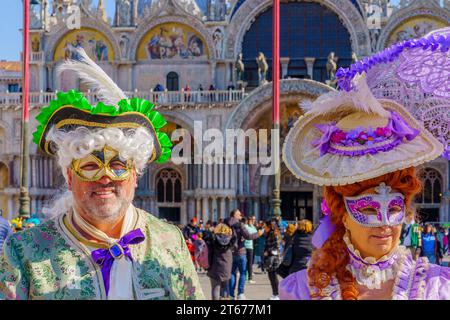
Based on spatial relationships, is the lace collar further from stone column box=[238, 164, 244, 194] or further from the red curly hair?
stone column box=[238, 164, 244, 194]

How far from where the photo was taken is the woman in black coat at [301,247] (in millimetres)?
11094

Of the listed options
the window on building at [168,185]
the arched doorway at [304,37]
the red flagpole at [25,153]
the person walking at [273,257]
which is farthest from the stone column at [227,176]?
the person walking at [273,257]

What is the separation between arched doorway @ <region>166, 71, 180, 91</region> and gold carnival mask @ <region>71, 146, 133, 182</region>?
28.0m

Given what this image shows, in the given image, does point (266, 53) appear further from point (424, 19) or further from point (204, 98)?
point (424, 19)

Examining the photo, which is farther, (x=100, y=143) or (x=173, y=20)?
(x=173, y=20)

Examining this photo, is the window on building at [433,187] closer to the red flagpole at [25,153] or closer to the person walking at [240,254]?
the red flagpole at [25,153]

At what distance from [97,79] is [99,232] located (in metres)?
1.04

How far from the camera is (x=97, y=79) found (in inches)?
227

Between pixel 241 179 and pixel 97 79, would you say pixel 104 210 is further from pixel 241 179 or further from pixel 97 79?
pixel 241 179

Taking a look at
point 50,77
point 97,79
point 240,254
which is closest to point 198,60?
point 50,77

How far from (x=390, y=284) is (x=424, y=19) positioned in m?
28.6

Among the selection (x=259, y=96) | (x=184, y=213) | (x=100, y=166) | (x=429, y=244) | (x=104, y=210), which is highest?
(x=259, y=96)

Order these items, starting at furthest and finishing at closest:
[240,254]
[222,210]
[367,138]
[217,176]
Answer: [217,176] → [222,210] → [240,254] → [367,138]

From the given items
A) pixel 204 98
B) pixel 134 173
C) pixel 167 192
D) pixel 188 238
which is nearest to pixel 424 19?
pixel 204 98
